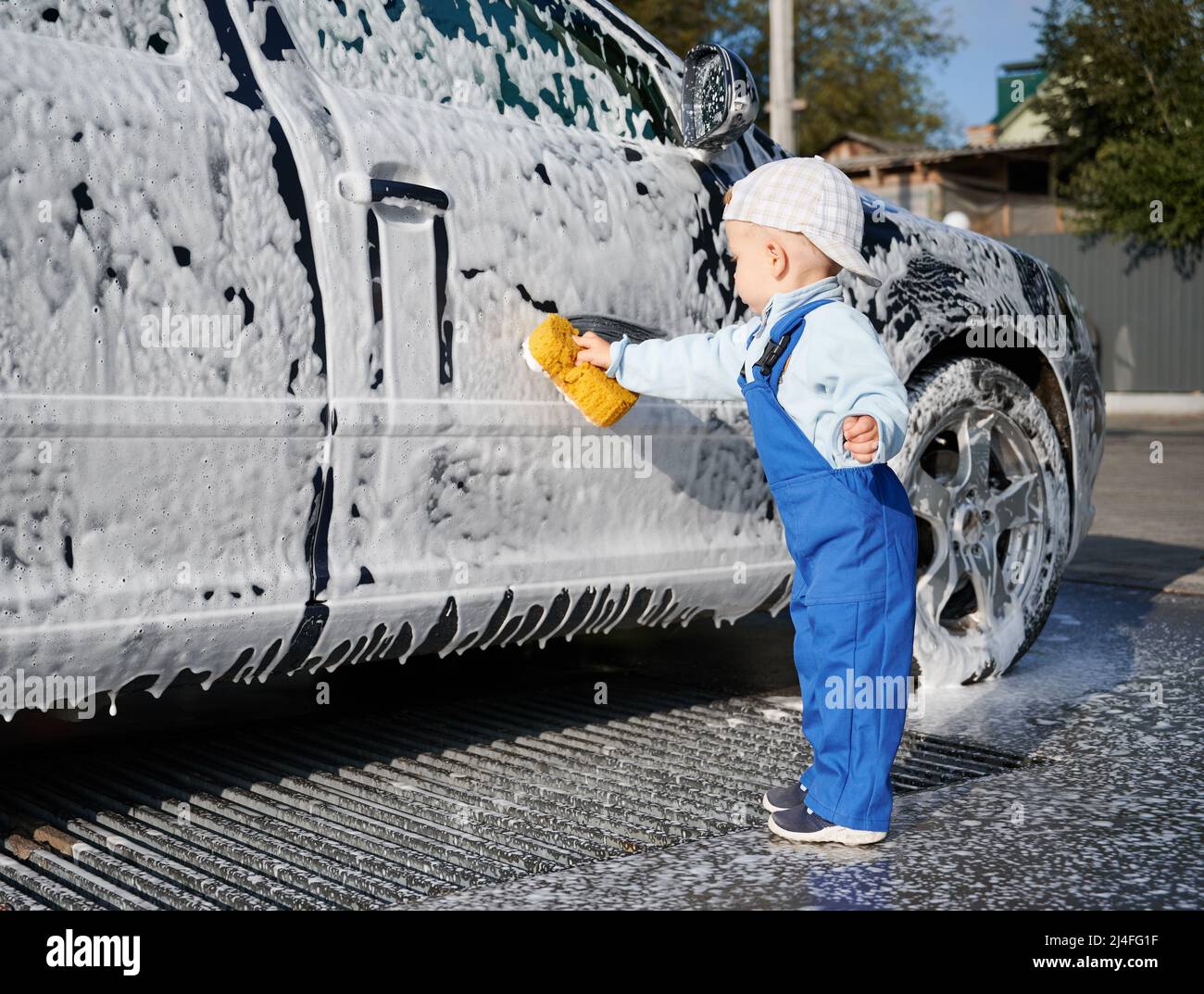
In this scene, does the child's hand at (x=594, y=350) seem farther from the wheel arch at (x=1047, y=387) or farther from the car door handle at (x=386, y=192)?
the wheel arch at (x=1047, y=387)

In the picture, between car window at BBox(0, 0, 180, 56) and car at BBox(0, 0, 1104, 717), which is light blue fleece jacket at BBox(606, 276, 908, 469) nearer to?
car at BBox(0, 0, 1104, 717)

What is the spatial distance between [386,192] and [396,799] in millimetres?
1133

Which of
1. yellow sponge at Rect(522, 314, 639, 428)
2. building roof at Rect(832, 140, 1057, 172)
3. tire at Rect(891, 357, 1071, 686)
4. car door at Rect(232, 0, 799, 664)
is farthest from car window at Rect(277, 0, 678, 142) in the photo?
building roof at Rect(832, 140, 1057, 172)

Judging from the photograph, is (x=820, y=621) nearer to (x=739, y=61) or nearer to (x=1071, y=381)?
(x=739, y=61)

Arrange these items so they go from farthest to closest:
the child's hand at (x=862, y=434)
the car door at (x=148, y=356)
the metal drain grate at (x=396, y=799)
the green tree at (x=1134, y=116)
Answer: the green tree at (x=1134, y=116), the metal drain grate at (x=396, y=799), the child's hand at (x=862, y=434), the car door at (x=148, y=356)

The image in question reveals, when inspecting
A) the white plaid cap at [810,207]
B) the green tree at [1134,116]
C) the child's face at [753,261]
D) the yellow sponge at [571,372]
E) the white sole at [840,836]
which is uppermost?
the green tree at [1134,116]

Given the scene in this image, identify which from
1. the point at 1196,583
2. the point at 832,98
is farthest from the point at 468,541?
the point at 832,98

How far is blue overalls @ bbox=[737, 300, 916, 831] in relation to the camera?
97.0 inches

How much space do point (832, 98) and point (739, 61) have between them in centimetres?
3289

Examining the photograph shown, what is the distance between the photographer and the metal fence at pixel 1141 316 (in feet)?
64.4

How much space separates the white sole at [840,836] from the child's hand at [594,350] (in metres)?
0.89

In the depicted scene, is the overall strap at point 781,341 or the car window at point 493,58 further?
the car window at point 493,58

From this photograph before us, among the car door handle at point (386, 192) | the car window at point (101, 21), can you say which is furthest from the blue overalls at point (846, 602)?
the car window at point (101, 21)

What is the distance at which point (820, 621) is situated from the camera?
2506 millimetres
